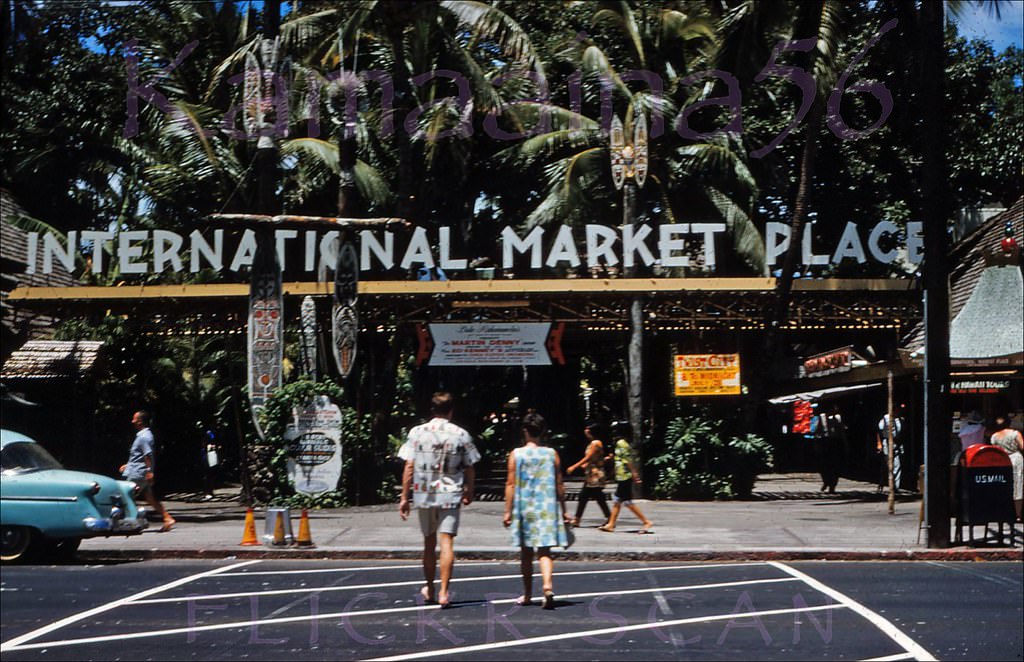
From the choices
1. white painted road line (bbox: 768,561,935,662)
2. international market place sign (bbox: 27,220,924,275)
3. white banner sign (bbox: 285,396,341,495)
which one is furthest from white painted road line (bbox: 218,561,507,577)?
international market place sign (bbox: 27,220,924,275)

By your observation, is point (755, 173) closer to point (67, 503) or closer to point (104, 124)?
point (104, 124)

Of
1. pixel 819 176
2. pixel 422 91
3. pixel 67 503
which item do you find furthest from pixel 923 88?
pixel 819 176

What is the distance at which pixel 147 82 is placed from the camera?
99.2 feet

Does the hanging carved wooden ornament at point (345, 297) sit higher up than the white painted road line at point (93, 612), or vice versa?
the hanging carved wooden ornament at point (345, 297)

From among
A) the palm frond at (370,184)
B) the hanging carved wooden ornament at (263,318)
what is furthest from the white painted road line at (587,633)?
the palm frond at (370,184)

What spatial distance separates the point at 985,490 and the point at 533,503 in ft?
26.0

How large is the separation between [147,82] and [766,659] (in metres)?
25.8

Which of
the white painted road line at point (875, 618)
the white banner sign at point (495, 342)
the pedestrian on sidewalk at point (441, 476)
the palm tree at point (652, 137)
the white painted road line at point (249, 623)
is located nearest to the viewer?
the white painted road line at point (875, 618)

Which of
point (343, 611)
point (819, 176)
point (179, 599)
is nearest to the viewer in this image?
point (343, 611)

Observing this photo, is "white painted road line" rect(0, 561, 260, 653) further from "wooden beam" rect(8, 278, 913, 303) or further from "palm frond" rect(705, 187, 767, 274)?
"palm frond" rect(705, 187, 767, 274)

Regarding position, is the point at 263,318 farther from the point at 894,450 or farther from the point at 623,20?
the point at 894,450

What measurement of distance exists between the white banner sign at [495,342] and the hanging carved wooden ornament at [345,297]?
2450 mm

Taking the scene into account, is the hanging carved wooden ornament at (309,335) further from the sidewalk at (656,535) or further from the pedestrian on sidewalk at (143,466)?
the pedestrian on sidewalk at (143,466)

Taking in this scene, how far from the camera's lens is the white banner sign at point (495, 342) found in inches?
959
